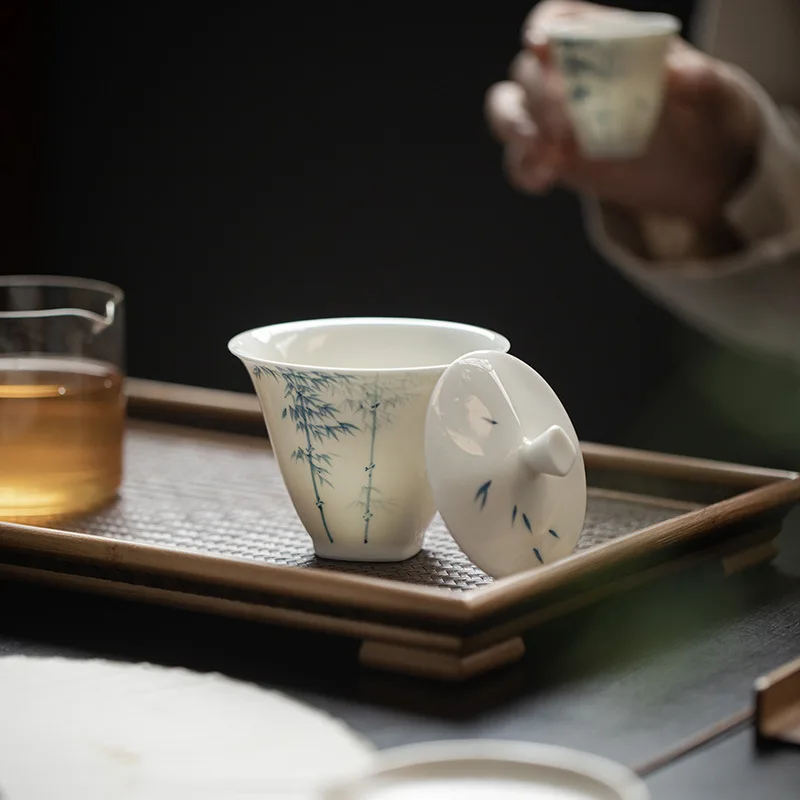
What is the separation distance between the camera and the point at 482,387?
795 mm

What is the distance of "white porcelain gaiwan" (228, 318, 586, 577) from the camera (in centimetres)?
78

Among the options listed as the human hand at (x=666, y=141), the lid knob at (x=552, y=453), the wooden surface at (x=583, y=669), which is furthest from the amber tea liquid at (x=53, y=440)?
the human hand at (x=666, y=141)

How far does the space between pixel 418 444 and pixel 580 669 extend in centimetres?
21

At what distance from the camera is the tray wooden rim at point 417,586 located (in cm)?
70

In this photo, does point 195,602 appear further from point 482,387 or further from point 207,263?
point 207,263

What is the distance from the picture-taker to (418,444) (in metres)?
0.87

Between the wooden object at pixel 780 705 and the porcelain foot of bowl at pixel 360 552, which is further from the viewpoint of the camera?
the porcelain foot of bowl at pixel 360 552

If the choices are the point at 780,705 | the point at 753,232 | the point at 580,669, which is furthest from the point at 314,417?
the point at 753,232

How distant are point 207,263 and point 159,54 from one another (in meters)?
0.41

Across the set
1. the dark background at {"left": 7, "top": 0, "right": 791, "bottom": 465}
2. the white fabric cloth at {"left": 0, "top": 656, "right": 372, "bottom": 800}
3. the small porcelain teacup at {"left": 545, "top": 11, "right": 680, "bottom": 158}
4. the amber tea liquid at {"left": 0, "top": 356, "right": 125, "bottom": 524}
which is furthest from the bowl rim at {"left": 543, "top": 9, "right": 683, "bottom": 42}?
the dark background at {"left": 7, "top": 0, "right": 791, "bottom": 465}

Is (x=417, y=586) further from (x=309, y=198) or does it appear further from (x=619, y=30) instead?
(x=309, y=198)

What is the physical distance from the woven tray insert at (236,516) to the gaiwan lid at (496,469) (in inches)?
1.8

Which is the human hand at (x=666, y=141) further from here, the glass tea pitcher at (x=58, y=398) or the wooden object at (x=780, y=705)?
the wooden object at (x=780, y=705)

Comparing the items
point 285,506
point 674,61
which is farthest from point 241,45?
point 285,506
